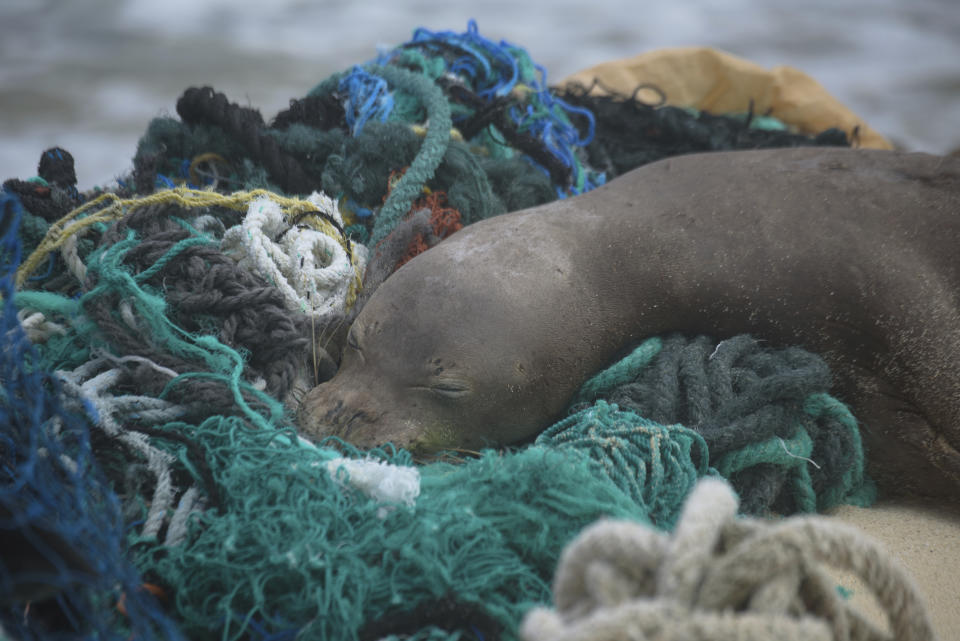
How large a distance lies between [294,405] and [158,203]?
693 millimetres

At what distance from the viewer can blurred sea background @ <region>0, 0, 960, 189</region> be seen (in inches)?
250

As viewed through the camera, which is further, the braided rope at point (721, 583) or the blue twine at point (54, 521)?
the blue twine at point (54, 521)

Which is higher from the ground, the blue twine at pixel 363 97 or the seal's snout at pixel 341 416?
the blue twine at pixel 363 97

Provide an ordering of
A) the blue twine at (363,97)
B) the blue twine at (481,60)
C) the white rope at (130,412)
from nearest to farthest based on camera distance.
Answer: the white rope at (130,412) < the blue twine at (363,97) < the blue twine at (481,60)

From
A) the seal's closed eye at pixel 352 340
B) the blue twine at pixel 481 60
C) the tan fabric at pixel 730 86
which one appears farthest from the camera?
the tan fabric at pixel 730 86

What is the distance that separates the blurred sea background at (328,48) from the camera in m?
6.35

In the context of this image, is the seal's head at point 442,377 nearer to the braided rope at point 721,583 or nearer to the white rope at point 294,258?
the white rope at point 294,258

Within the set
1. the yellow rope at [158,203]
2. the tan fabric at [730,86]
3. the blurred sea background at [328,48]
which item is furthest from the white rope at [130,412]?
the blurred sea background at [328,48]

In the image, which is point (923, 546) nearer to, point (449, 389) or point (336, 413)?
point (449, 389)

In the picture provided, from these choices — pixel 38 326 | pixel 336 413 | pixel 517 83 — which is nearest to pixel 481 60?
pixel 517 83

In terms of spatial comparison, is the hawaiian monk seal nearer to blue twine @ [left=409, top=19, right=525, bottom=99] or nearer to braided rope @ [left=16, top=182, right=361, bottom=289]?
braided rope @ [left=16, top=182, right=361, bottom=289]

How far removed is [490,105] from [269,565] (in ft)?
6.83

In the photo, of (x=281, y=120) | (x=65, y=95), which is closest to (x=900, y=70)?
(x=281, y=120)

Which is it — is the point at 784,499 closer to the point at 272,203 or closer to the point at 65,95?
the point at 272,203
